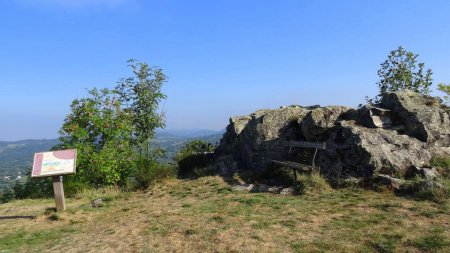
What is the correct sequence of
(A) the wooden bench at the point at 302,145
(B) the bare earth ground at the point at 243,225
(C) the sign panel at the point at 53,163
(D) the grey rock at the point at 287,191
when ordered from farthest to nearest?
1. (A) the wooden bench at the point at 302,145
2. (D) the grey rock at the point at 287,191
3. (C) the sign panel at the point at 53,163
4. (B) the bare earth ground at the point at 243,225

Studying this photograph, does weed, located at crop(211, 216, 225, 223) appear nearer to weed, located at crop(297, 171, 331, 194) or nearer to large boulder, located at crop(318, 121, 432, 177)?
weed, located at crop(297, 171, 331, 194)

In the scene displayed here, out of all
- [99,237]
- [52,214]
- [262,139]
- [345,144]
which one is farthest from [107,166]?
[345,144]

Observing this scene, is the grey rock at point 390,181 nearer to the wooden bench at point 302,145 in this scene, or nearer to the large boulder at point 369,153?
the large boulder at point 369,153

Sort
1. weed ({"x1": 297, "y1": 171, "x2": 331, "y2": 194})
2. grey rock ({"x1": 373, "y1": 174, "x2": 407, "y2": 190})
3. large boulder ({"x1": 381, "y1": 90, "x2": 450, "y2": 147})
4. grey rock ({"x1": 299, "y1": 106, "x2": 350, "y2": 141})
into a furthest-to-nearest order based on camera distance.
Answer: grey rock ({"x1": 299, "y1": 106, "x2": 350, "y2": 141}) → large boulder ({"x1": 381, "y1": 90, "x2": 450, "y2": 147}) → weed ({"x1": 297, "y1": 171, "x2": 331, "y2": 194}) → grey rock ({"x1": 373, "y1": 174, "x2": 407, "y2": 190})

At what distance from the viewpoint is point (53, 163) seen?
10.1m

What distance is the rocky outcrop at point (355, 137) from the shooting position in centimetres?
1065

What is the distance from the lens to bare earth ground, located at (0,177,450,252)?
6215 mm

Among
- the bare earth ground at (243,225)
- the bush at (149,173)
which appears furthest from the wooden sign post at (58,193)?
the bush at (149,173)

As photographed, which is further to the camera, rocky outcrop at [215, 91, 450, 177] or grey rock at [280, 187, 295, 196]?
rocky outcrop at [215, 91, 450, 177]

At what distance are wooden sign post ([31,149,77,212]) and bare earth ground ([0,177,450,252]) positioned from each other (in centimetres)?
52

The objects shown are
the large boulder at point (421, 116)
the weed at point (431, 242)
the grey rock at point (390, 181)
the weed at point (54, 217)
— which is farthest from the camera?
the large boulder at point (421, 116)

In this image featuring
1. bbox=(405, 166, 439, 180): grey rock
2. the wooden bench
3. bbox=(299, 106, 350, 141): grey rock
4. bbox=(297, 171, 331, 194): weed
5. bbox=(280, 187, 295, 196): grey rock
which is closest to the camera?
bbox=(405, 166, 439, 180): grey rock

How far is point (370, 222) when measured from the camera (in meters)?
7.09

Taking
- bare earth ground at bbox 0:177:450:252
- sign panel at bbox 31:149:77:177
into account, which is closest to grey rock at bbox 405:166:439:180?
bare earth ground at bbox 0:177:450:252
